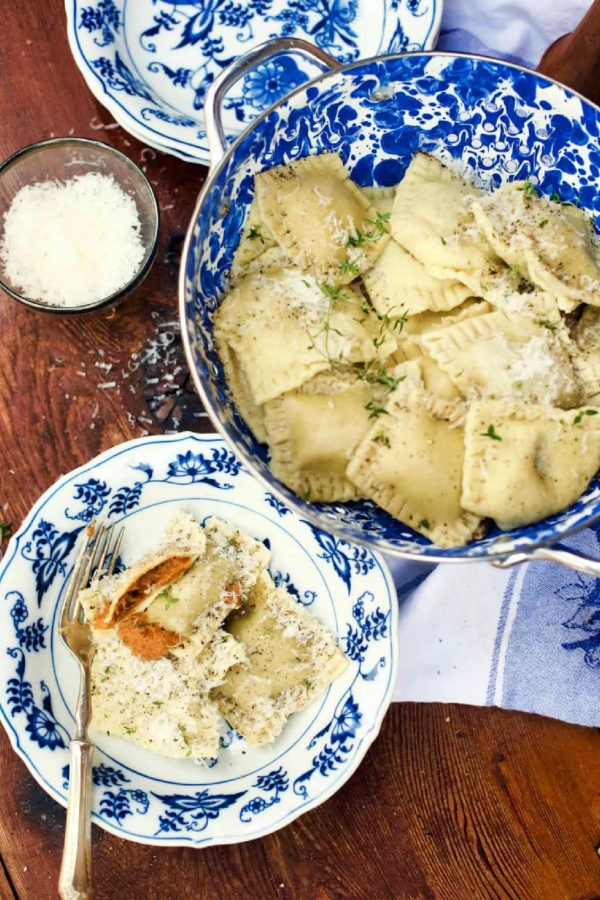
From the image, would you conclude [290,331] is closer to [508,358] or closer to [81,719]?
[508,358]

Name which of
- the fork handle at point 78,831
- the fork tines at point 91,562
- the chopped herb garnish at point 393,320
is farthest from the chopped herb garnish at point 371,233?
the fork handle at point 78,831

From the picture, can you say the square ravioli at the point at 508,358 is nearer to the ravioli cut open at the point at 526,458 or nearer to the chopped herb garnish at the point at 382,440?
the ravioli cut open at the point at 526,458

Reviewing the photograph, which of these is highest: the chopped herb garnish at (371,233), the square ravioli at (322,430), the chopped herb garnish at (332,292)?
the chopped herb garnish at (371,233)

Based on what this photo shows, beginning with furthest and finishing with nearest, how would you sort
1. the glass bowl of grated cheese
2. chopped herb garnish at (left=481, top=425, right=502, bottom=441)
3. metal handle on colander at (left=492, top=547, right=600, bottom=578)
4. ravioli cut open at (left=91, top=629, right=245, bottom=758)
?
1. the glass bowl of grated cheese
2. ravioli cut open at (left=91, top=629, right=245, bottom=758)
3. chopped herb garnish at (left=481, top=425, right=502, bottom=441)
4. metal handle on colander at (left=492, top=547, right=600, bottom=578)

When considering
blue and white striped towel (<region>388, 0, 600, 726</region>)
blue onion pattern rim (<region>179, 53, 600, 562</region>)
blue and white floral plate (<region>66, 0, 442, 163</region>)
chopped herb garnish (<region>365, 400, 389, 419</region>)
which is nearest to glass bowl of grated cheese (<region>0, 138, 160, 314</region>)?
blue and white floral plate (<region>66, 0, 442, 163</region>)

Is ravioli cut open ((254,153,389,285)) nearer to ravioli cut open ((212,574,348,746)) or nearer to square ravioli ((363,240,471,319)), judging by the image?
square ravioli ((363,240,471,319))

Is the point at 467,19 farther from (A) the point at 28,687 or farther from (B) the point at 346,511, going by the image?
(A) the point at 28,687
